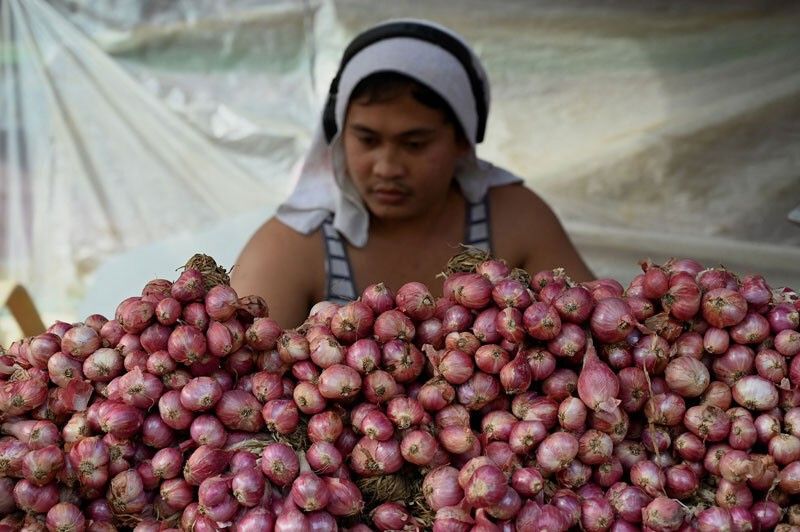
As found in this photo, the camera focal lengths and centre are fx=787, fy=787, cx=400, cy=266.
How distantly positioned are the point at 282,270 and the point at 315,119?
64.1 inches

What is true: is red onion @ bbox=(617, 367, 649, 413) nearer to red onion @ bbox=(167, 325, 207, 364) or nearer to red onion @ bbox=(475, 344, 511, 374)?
red onion @ bbox=(475, 344, 511, 374)

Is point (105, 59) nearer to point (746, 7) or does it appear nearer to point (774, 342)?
point (746, 7)

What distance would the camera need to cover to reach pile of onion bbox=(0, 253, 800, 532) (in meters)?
0.90

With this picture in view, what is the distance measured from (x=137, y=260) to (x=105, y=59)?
1.25 metres

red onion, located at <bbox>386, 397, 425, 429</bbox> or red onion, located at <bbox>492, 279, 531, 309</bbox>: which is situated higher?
red onion, located at <bbox>492, 279, 531, 309</bbox>

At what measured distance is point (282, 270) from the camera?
1.81 m

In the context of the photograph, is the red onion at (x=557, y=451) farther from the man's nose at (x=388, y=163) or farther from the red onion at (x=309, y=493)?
the man's nose at (x=388, y=163)

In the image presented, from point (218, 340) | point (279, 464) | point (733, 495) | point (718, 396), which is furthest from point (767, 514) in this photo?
point (218, 340)

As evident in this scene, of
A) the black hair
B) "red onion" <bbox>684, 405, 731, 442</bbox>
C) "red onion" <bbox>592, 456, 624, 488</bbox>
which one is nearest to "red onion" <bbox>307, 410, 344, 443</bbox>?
"red onion" <bbox>592, 456, 624, 488</bbox>

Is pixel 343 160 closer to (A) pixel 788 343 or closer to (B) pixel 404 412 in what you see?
(B) pixel 404 412

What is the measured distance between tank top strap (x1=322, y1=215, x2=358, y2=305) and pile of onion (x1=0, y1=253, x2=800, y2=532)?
33.1 inches

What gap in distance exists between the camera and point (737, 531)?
89cm

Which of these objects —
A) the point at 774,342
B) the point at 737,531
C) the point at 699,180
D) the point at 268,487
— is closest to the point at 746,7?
the point at 699,180

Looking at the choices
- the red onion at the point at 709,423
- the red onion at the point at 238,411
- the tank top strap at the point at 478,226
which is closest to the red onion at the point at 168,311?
the red onion at the point at 238,411
